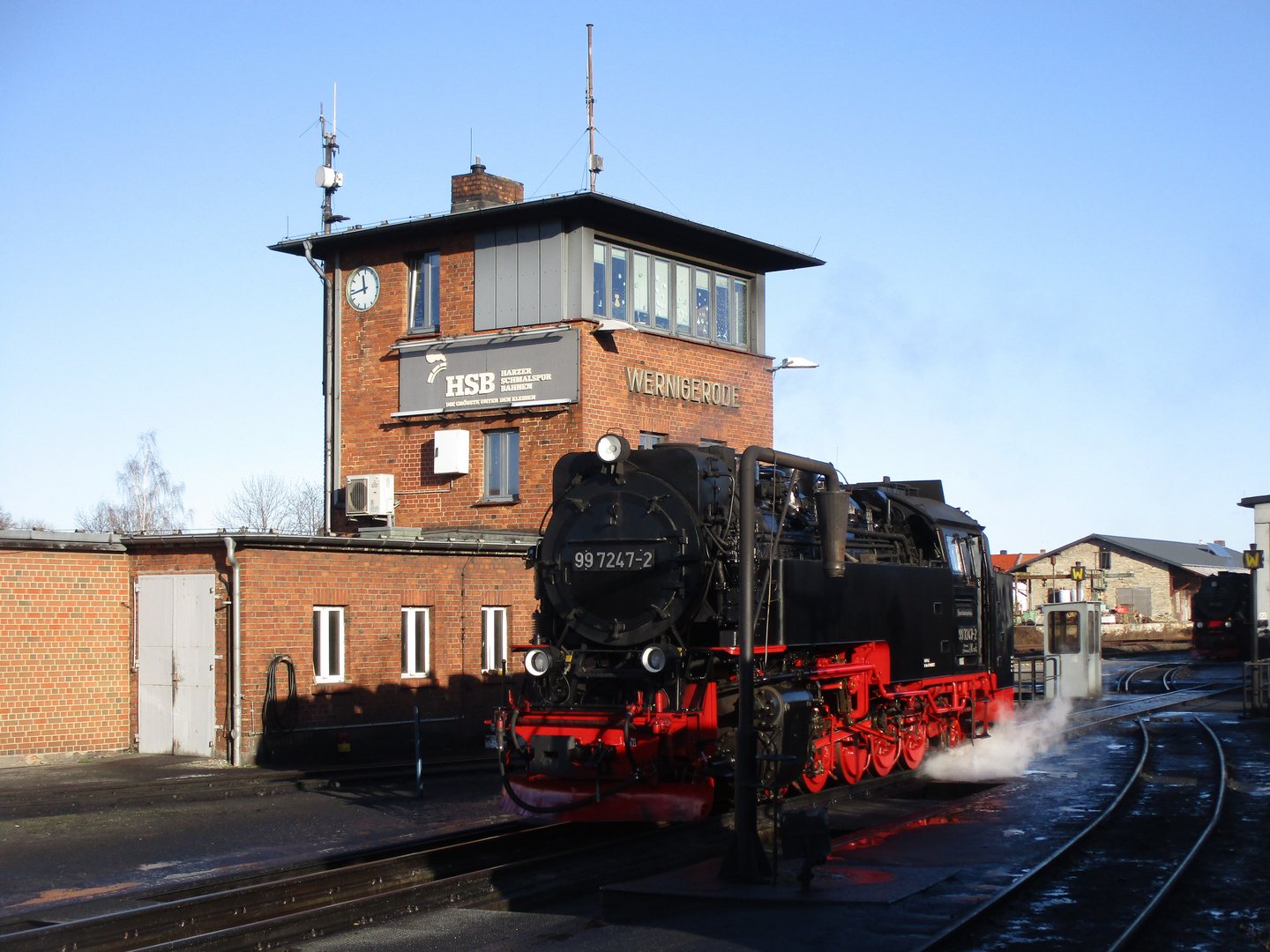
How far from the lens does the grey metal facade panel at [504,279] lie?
71.3 ft

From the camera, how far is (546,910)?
8055 mm

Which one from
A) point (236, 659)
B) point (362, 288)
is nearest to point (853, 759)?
point (236, 659)

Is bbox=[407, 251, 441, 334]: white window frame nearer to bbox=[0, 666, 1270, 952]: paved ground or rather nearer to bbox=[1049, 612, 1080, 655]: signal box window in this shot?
bbox=[0, 666, 1270, 952]: paved ground

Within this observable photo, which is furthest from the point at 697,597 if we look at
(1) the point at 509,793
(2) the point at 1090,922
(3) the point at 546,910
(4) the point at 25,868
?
(4) the point at 25,868

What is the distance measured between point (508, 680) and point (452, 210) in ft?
31.3

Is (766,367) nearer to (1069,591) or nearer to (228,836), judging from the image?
(228,836)

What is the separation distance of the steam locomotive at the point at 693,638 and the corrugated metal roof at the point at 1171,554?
165 feet

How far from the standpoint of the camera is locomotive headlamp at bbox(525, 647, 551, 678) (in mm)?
10711

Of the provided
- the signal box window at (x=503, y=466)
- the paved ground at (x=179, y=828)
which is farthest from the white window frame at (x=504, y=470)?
the paved ground at (x=179, y=828)

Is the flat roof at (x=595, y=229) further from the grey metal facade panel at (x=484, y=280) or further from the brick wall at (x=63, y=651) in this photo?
the brick wall at (x=63, y=651)

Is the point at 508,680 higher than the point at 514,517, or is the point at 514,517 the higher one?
the point at 514,517

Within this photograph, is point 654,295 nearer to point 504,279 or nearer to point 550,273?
point 550,273

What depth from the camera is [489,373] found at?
2175 cm

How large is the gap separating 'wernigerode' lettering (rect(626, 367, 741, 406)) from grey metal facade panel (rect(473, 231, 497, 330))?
275 centimetres
